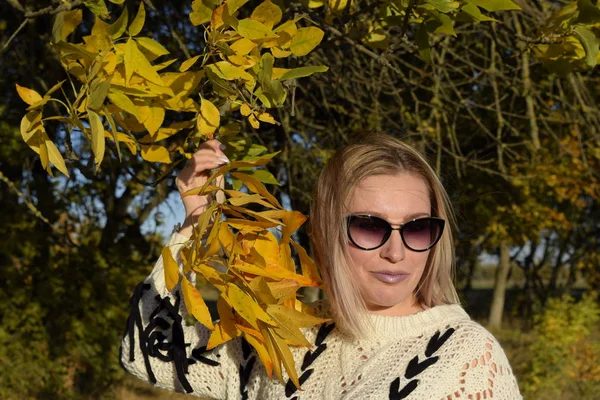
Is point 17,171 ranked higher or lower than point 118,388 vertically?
higher

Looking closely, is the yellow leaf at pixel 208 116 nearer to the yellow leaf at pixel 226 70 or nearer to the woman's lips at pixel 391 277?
the yellow leaf at pixel 226 70

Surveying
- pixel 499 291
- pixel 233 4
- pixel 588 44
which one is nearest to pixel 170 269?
pixel 233 4

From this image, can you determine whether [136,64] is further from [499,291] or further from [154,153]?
[499,291]

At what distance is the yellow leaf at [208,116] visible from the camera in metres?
1.19

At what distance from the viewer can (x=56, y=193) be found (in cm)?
533

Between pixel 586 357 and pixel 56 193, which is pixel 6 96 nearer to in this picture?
pixel 56 193

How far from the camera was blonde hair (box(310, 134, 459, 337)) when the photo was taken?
151cm

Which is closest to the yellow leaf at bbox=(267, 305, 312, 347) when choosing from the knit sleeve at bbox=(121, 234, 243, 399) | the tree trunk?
the knit sleeve at bbox=(121, 234, 243, 399)

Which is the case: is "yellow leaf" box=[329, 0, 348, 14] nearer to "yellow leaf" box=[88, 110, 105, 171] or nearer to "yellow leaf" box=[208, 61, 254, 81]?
"yellow leaf" box=[208, 61, 254, 81]

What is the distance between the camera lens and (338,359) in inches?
60.7

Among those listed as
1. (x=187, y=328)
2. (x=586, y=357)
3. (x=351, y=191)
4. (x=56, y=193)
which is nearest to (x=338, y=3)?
(x=351, y=191)

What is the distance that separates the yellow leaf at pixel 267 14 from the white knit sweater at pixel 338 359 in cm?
62

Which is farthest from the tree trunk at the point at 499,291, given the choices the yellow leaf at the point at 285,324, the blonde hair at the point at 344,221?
the yellow leaf at the point at 285,324

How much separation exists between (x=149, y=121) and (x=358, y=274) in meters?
0.57
